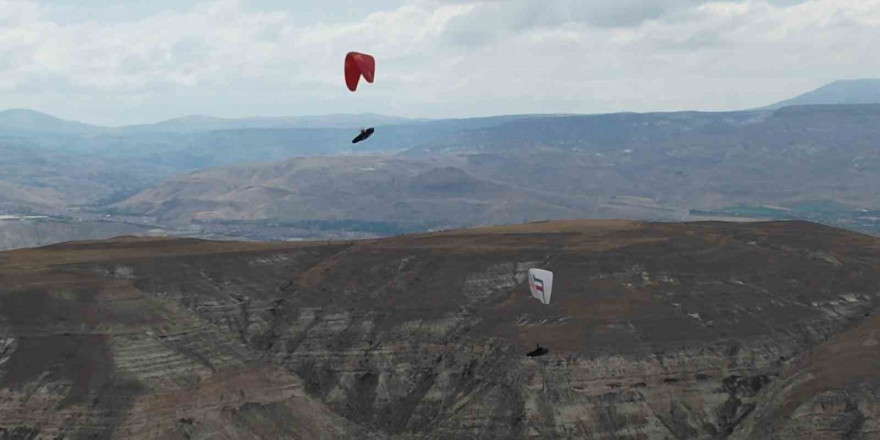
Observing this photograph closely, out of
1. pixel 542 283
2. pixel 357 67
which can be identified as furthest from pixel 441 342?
pixel 357 67

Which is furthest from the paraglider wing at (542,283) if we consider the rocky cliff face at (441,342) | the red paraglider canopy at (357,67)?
the red paraglider canopy at (357,67)

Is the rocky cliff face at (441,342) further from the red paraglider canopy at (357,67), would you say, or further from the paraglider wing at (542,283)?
the red paraglider canopy at (357,67)

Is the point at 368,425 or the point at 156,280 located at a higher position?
the point at 156,280

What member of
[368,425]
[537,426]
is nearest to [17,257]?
[368,425]

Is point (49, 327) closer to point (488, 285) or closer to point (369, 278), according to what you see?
point (369, 278)

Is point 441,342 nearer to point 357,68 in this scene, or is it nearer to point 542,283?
point 542,283

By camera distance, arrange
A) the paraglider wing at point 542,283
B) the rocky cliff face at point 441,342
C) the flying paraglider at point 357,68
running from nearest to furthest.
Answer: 1. the flying paraglider at point 357,68
2. the paraglider wing at point 542,283
3. the rocky cliff face at point 441,342

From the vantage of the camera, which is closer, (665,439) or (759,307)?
(665,439)
